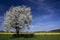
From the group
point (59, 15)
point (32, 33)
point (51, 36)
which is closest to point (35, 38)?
point (32, 33)

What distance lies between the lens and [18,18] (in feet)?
13.8

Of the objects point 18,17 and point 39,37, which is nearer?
point 39,37

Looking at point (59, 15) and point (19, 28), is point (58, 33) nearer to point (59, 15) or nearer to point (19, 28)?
point (59, 15)

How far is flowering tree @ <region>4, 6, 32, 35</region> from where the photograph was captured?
4.01m

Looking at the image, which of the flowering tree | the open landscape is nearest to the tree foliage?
the flowering tree

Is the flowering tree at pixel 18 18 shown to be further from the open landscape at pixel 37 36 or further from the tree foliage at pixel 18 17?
the open landscape at pixel 37 36

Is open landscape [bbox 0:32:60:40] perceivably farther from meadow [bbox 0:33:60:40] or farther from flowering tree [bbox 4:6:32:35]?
flowering tree [bbox 4:6:32:35]

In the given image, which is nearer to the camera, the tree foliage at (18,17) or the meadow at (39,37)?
the meadow at (39,37)

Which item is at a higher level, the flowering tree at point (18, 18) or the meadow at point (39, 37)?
the flowering tree at point (18, 18)

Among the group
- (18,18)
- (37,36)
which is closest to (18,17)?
(18,18)

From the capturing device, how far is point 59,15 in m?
3.83

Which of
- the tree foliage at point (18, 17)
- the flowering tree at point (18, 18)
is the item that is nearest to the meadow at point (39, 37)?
the flowering tree at point (18, 18)

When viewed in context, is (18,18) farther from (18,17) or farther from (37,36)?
(37,36)

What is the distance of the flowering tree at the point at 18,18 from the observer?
401cm
